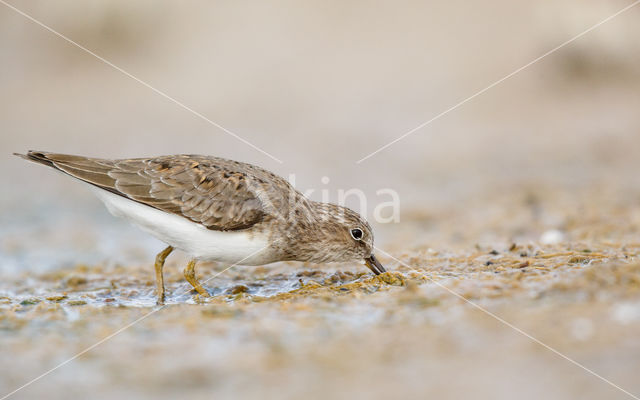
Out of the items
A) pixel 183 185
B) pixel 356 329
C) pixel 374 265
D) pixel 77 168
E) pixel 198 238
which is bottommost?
pixel 356 329

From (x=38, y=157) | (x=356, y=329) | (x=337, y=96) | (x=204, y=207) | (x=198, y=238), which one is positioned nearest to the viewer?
(x=356, y=329)

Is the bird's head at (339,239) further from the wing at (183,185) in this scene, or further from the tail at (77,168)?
the tail at (77,168)

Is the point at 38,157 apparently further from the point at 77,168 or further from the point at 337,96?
the point at 337,96

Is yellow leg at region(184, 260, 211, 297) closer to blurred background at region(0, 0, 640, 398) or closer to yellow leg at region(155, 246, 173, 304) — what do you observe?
yellow leg at region(155, 246, 173, 304)

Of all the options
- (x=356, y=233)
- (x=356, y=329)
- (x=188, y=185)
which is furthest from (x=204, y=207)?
(x=356, y=329)

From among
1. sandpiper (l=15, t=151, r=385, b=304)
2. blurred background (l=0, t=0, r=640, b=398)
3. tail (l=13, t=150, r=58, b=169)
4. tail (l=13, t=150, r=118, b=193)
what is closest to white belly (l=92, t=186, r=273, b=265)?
sandpiper (l=15, t=151, r=385, b=304)

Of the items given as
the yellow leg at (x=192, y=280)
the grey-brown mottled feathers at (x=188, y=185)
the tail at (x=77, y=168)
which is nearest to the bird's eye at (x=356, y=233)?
the grey-brown mottled feathers at (x=188, y=185)

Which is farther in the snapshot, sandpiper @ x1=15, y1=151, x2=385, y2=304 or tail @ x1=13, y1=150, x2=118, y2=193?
tail @ x1=13, y1=150, x2=118, y2=193

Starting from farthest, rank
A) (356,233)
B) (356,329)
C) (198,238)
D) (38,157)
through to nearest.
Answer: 1. (356,233)
2. (38,157)
3. (198,238)
4. (356,329)
